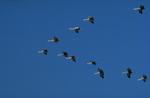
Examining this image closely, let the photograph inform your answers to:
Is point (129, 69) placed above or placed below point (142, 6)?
below

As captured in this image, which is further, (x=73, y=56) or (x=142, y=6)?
(x=73, y=56)

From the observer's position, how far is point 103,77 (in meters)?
32.8

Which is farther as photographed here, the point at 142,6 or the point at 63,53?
the point at 63,53

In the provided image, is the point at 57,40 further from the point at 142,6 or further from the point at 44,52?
the point at 142,6

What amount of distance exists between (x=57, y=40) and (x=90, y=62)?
104 inches

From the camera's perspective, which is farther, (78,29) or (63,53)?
(63,53)

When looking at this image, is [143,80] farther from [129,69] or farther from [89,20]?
[89,20]

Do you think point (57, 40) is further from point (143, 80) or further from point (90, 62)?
point (143, 80)

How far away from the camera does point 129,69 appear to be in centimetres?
3353

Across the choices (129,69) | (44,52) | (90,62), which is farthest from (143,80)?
(44,52)

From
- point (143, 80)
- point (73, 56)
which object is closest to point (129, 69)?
point (143, 80)

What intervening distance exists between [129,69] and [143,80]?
3.36ft

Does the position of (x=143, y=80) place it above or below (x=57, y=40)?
below

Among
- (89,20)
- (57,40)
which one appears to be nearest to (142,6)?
(89,20)
